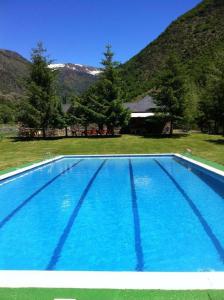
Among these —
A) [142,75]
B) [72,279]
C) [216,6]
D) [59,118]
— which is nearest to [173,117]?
[59,118]

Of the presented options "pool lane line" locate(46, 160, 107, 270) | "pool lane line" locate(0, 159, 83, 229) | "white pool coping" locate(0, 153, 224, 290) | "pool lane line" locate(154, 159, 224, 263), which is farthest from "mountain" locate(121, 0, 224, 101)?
"white pool coping" locate(0, 153, 224, 290)

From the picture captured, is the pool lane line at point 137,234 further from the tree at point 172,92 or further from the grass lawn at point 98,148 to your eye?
the tree at point 172,92

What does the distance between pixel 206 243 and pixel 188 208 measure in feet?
8.82

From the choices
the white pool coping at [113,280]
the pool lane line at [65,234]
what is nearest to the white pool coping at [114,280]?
the white pool coping at [113,280]

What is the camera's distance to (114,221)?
27.0 ft

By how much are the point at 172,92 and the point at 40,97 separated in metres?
10.2

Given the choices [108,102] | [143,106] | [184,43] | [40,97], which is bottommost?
[143,106]

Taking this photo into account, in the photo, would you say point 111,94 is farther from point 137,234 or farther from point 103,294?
point 103,294

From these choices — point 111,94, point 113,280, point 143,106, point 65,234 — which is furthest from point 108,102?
point 113,280

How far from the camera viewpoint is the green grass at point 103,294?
12.2 ft

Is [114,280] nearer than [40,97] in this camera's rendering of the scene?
Yes

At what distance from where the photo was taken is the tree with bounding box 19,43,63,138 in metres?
28.2

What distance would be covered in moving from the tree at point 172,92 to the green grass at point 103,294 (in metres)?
24.0

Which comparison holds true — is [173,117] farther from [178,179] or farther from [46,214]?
[46,214]
